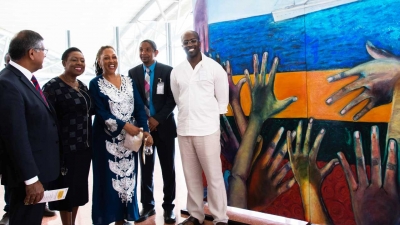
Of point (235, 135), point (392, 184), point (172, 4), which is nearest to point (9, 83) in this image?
point (235, 135)

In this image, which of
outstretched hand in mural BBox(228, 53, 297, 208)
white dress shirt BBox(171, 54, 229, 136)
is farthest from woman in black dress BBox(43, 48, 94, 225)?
outstretched hand in mural BBox(228, 53, 297, 208)

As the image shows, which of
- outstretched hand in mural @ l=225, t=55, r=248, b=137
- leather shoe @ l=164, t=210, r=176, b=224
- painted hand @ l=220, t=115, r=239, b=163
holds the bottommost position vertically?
leather shoe @ l=164, t=210, r=176, b=224

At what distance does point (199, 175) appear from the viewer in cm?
305

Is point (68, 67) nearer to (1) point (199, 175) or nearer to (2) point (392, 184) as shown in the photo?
(1) point (199, 175)

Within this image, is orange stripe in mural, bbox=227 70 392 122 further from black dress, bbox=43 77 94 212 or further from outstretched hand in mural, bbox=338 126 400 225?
black dress, bbox=43 77 94 212

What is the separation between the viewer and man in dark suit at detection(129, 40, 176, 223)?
3.26 metres

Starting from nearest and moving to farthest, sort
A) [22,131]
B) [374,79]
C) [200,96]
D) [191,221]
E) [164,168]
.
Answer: [22,131] < [374,79] < [200,96] < [191,221] < [164,168]

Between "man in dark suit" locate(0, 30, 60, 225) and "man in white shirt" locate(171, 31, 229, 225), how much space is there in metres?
1.07

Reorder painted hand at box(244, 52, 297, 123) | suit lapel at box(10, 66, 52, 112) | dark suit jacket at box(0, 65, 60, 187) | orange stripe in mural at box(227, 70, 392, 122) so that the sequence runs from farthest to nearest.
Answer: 1. painted hand at box(244, 52, 297, 123)
2. orange stripe in mural at box(227, 70, 392, 122)
3. suit lapel at box(10, 66, 52, 112)
4. dark suit jacket at box(0, 65, 60, 187)

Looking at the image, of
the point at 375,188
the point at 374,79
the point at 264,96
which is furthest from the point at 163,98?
the point at 375,188

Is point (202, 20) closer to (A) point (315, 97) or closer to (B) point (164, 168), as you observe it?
(A) point (315, 97)

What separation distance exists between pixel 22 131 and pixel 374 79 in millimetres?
2196

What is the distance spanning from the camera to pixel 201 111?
281 cm

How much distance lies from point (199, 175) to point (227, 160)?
14.2 inches
